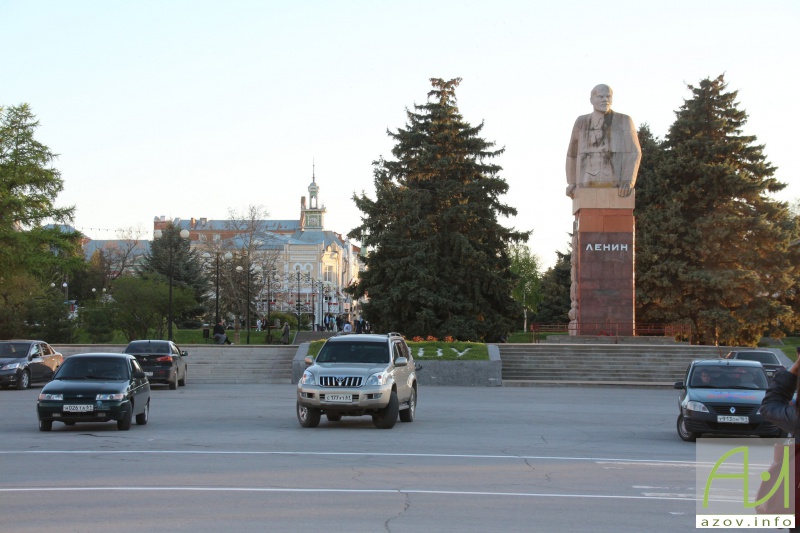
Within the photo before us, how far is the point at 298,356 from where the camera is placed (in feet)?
123

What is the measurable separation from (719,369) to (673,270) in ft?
122

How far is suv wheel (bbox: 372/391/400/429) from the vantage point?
18.0 m

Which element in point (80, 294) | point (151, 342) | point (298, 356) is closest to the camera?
point (151, 342)

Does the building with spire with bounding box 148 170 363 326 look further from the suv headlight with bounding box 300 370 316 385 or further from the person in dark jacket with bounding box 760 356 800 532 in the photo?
the person in dark jacket with bounding box 760 356 800 532

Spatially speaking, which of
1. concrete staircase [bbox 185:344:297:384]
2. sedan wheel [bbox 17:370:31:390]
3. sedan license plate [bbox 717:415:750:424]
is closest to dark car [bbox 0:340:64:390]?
sedan wheel [bbox 17:370:31:390]

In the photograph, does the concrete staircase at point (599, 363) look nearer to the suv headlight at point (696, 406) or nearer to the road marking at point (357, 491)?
the suv headlight at point (696, 406)

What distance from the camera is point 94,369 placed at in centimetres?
1828

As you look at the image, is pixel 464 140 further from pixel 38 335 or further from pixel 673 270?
pixel 38 335

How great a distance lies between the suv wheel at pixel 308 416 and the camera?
18.2m

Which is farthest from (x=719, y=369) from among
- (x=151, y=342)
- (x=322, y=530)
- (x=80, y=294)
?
(x=80, y=294)

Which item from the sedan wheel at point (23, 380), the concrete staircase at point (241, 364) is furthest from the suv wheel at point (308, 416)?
the concrete staircase at point (241, 364)

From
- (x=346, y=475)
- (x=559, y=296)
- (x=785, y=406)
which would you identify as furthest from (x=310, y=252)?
(x=785, y=406)

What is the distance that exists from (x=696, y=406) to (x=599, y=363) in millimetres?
21660

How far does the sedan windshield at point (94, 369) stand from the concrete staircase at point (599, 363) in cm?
1976
